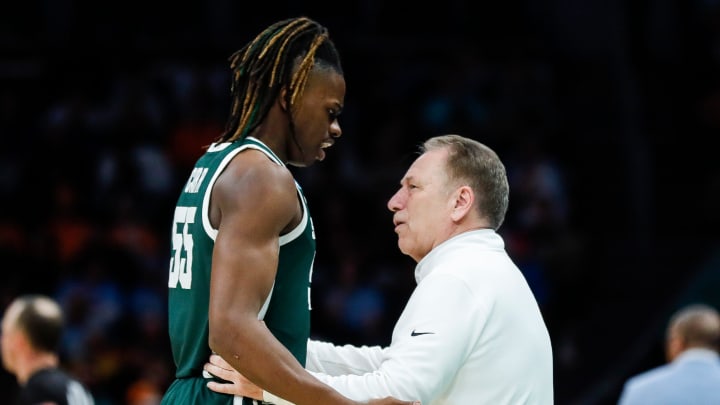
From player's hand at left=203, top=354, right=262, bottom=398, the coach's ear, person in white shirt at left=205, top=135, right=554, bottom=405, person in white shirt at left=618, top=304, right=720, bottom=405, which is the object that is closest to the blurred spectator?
person in white shirt at left=205, top=135, right=554, bottom=405

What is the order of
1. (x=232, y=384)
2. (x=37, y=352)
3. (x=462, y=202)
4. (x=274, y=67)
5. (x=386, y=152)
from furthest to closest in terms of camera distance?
(x=386, y=152) < (x=37, y=352) < (x=462, y=202) < (x=274, y=67) < (x=232, y=384)

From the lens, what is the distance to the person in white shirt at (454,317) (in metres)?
3.77

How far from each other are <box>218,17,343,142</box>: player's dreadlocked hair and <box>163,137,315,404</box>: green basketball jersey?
0.37ft

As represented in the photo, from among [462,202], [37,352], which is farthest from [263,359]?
[37,352]

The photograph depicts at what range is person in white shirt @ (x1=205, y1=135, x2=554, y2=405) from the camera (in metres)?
3.77

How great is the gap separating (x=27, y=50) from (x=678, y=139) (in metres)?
6.58

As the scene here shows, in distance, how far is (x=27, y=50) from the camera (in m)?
12.1

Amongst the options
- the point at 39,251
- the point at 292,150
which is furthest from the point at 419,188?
the point at 39,251

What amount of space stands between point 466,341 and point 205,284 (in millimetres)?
818

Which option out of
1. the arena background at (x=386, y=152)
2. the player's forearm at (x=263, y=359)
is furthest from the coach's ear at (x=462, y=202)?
the arena background at (x=386, y=152)

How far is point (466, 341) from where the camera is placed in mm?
3850

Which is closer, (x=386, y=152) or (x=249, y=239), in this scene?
(x=249, y=239)

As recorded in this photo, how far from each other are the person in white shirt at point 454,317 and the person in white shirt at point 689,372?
118 inches

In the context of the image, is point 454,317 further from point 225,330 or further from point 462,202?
point 225,330
